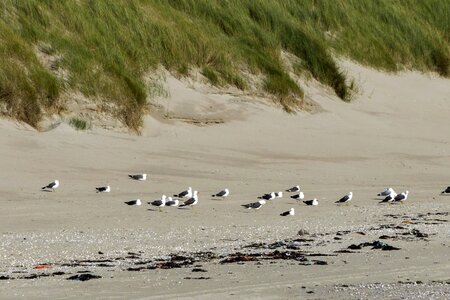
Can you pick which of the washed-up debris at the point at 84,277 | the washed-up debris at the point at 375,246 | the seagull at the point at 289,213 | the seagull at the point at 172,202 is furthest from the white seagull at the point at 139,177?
the washed-up debris at the point at 84,277

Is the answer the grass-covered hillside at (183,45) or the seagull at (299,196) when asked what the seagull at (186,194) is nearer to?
the seagull at (299,196)

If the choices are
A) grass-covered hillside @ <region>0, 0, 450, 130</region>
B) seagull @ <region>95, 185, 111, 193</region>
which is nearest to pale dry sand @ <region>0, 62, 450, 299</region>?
seagull @ <region>95, 185, 111, 193</region>

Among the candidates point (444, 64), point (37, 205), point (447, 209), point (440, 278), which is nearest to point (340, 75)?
point (444, 64)

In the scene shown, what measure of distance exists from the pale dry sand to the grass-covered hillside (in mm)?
831

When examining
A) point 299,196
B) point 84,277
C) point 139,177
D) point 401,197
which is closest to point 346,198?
point 299,196

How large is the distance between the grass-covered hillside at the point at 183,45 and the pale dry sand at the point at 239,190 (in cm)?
83

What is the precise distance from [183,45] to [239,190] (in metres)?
8.21

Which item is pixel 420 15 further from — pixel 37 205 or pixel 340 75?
pixel 37 205

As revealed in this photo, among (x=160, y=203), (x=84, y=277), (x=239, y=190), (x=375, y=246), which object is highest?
(x=84, y=277)

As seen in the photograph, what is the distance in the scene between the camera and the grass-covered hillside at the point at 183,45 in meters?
23.7

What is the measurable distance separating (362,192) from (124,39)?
8250 mm

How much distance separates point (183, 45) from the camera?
27344 millimetres

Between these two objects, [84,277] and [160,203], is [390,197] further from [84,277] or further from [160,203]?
[84,277]

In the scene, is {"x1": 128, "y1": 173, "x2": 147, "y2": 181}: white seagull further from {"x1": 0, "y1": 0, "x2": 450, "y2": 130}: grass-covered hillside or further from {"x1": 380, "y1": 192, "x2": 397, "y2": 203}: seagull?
{"x1": 380, "y1": 192, "x2": 397, "y2": 203}: seagull
